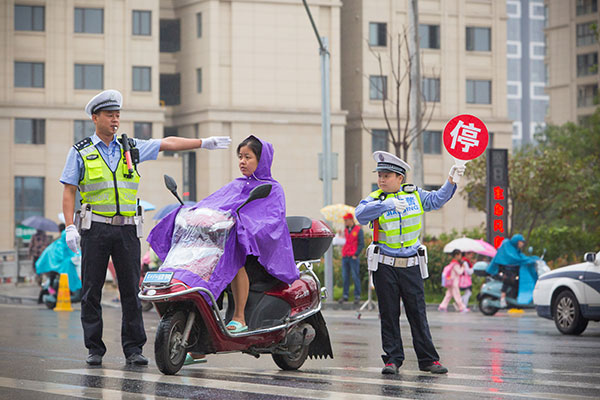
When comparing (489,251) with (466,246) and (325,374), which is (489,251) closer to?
(466,246)

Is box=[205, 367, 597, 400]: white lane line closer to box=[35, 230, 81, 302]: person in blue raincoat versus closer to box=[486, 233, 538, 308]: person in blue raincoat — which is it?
box=[486, 233, 538, 308]: person in blue raincoat

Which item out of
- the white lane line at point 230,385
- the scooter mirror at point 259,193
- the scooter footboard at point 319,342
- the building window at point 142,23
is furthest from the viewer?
the building window at point 142,23

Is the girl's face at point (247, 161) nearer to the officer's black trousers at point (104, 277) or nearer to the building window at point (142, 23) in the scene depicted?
the officer's black trousers at point (104, 277)

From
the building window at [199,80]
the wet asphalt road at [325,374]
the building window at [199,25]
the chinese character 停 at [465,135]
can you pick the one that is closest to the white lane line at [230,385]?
the wet asphalt road at [325,374]

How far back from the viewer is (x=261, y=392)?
25.1ft

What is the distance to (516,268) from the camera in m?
22.6

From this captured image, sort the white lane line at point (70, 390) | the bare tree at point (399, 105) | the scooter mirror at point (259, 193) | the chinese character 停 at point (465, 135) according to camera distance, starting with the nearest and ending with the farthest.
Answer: the white lane line at point (70, 390) < the scooter mirror at point (259, 193) < the chinese character 停 at point (465, 135) < the bare tree at point (399, 105)

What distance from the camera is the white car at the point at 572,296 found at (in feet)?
52.5

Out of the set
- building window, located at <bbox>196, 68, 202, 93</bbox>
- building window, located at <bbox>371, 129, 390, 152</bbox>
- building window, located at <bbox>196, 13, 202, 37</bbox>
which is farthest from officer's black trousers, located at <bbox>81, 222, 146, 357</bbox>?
building window, located at <bbox>371, 129, 390, 152</bbox>

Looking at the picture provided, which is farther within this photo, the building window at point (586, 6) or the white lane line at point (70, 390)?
the building window at point (586, 6)

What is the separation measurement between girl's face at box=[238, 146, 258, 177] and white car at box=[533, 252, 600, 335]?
25.5ft

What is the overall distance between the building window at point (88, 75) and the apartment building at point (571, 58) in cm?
4356

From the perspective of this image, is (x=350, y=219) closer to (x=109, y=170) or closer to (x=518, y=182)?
(x=109, y=170)

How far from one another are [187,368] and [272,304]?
916 millimetres
